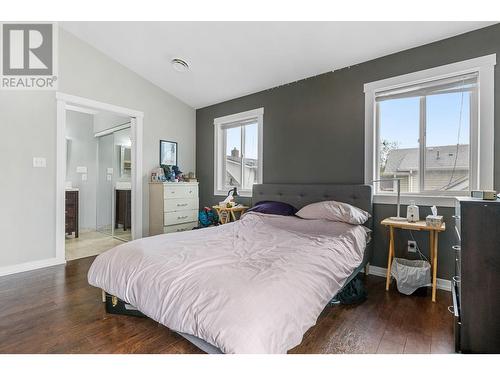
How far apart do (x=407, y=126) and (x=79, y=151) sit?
226 inches

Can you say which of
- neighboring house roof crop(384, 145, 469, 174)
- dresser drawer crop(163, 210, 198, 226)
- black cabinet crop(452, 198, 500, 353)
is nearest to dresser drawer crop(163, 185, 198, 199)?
dresser drawer crop(163, 210, 198, 226)

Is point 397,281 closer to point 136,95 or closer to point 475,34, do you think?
point 475,34

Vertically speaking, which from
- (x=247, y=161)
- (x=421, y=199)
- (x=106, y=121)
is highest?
(x=106, y=121)

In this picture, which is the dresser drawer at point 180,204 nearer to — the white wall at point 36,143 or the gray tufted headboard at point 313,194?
the gray tufted headboard at point 313,194

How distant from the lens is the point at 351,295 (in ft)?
7.31

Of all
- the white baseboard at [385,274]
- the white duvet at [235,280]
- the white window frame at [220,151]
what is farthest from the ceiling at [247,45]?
the white baseboard at [385,274]

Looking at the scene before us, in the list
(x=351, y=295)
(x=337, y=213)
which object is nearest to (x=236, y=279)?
(x=351, y=295)

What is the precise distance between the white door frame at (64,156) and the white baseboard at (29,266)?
0.05 metres

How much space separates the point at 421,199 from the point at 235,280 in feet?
7.50

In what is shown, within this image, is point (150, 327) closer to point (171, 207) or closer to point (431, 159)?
point (171, 207)

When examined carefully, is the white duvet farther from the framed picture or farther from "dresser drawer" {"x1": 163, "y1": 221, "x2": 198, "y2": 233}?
the framed picture

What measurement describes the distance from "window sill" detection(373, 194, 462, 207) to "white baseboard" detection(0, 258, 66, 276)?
154 inches

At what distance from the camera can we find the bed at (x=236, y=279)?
1156 millimetres
